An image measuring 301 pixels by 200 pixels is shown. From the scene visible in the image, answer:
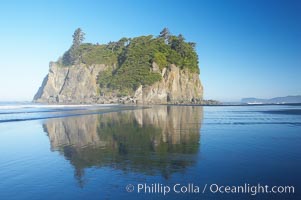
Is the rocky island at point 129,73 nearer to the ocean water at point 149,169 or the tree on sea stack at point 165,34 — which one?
the tree on sea stack at point 165,34

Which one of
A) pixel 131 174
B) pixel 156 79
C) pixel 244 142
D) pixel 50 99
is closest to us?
pixel 131 174

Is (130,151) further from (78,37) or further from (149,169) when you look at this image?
(78,37)

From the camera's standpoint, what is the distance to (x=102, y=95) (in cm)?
13700

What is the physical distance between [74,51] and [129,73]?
147 ft

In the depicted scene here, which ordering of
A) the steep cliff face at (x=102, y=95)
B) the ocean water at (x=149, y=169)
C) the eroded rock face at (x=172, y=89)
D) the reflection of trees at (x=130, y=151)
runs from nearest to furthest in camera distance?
the ocean water at (x=149, y=169) < the reflection of trees at (x=130, y=151) < the eroded rock face at (x=172, y=89) < the steep cliff face at (x=102, y=95)

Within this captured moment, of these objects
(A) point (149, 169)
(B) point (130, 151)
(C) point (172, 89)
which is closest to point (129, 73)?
(C) point (172, 89)

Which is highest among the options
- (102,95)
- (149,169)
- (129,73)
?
(129,73)

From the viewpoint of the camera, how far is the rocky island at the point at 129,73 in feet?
420

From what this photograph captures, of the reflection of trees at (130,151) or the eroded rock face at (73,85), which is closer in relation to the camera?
the reflection of trees at (130,151)

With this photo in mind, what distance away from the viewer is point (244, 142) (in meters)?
20.7

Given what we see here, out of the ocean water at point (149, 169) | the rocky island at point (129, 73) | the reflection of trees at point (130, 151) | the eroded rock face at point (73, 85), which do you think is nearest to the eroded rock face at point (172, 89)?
the rocky island at point (129, 73)

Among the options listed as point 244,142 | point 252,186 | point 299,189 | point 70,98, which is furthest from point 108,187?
point 70,98

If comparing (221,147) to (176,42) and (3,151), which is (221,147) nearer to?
(3,151)

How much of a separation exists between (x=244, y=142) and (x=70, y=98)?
13140 centimetres
